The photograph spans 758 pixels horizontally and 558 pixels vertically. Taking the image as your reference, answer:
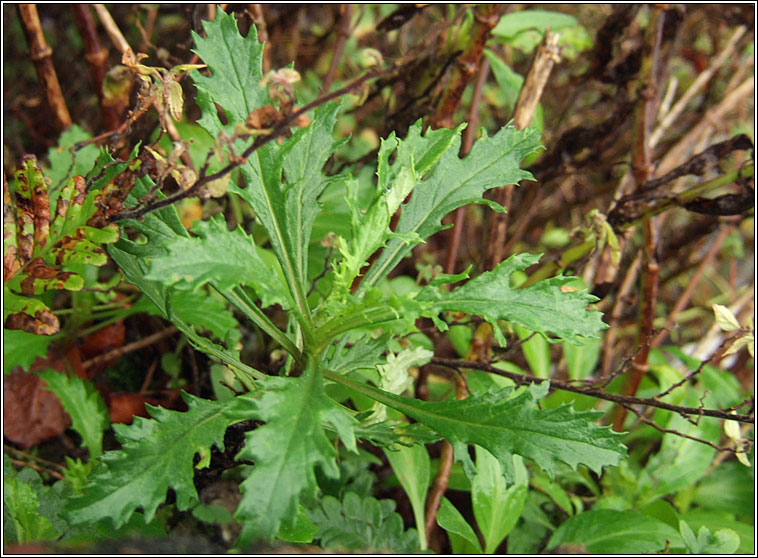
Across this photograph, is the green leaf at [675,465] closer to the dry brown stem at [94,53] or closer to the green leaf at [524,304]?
the green leaf at [524,304]

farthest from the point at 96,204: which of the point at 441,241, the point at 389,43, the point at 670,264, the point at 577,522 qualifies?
the point at 670,264

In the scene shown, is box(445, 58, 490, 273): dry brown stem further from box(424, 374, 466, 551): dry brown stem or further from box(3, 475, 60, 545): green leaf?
box(3, 475, 60, 545): green leaf

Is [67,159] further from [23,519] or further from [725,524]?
[725,524]

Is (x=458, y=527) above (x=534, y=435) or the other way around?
the other way around

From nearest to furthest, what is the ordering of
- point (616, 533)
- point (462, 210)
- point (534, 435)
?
1. point (534, 435)
2. point (616, 533)
3. point (462, 210)

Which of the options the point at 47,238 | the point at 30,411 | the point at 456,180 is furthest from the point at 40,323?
the point at 456,180
